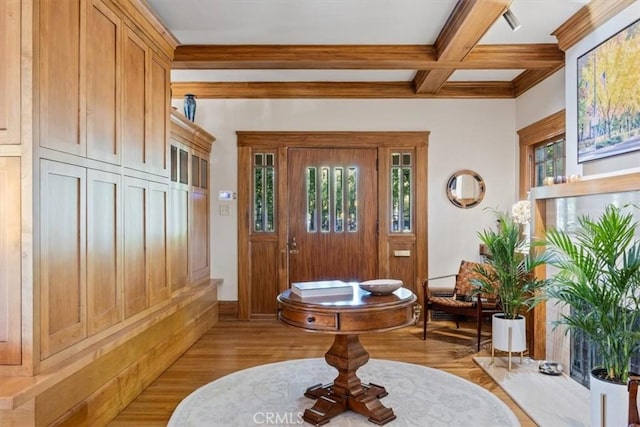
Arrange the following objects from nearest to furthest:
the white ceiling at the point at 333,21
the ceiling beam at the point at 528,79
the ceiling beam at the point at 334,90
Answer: the white ceiling at the point at 333,21
the ceiling beam at the point at 528,79
the ceiling beam at the point at 334,90

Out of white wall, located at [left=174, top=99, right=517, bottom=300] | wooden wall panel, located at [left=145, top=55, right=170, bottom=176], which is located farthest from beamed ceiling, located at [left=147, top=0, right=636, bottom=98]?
wooden wall panel, located at [left=145, top=55, right=170, bottom=176]

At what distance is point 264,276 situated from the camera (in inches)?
202

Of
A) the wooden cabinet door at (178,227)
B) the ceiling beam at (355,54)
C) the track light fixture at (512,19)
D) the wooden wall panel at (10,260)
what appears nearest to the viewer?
the wooden wall panel at (10,260)

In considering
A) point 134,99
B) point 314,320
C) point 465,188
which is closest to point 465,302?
point 465,188

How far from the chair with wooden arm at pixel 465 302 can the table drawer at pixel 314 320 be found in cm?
209

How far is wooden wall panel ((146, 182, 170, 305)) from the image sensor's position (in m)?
3.19

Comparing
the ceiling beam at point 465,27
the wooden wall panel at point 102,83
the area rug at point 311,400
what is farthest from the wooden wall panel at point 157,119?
the ceiling beam at point 465,27

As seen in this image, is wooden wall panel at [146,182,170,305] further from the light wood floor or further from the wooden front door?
the wooden front door

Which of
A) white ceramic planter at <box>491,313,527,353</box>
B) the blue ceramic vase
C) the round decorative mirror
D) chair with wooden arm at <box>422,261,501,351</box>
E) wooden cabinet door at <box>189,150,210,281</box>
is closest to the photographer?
white ceramic planter at <box>491,313,527,353</box>

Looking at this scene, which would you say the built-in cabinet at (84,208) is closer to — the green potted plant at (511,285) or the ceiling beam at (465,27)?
the ceiling beam at (465,27)

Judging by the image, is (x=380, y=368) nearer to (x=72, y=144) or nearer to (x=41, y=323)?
(x=41, y=323)

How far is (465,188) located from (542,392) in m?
2.66

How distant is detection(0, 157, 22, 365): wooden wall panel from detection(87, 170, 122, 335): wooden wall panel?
436 millimetres

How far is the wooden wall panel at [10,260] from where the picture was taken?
194 centimetres
